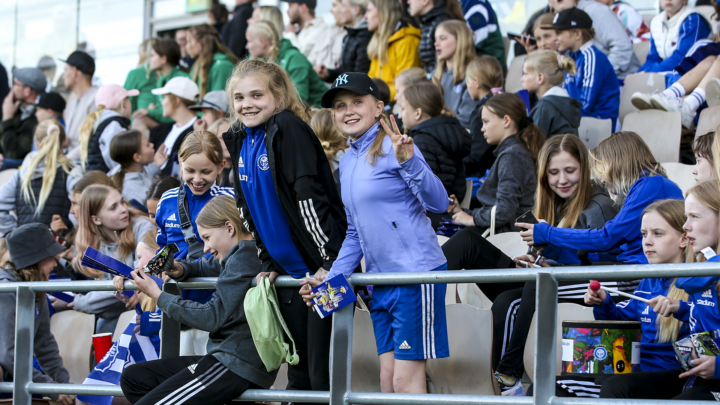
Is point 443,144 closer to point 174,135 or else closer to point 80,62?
point 174,135

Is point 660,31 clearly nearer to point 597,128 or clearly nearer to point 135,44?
point 597,128

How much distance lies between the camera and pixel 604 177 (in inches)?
155

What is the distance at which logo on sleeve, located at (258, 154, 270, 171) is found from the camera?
3.21 m

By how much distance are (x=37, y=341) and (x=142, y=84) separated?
17.0 feet

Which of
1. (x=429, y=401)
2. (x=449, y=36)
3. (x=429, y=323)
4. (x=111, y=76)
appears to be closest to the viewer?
(x=429, y=401)

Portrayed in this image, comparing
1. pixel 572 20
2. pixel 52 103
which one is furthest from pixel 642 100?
pixel 52 103

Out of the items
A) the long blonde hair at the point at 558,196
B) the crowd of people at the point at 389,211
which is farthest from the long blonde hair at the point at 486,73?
the long blonde hair at the point at 558,196

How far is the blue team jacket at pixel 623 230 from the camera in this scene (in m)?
3.64

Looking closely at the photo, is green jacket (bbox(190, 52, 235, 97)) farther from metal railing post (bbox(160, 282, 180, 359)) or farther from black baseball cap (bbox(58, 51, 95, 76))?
metal railing post (bbox(160, 282, 180, 359))

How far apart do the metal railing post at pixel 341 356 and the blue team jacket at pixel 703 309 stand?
1.20 meters

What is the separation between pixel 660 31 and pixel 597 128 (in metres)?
1.70

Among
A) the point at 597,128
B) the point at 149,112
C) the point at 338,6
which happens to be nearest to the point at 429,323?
the point at 597,128

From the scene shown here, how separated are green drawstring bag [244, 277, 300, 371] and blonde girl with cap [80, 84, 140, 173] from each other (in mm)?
4368

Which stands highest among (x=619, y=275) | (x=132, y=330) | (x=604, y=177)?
(x=604, y=177)
